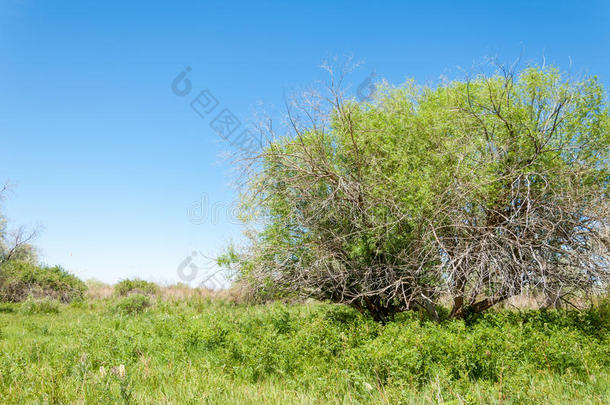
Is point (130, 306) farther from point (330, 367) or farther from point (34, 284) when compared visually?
point (330, 367)

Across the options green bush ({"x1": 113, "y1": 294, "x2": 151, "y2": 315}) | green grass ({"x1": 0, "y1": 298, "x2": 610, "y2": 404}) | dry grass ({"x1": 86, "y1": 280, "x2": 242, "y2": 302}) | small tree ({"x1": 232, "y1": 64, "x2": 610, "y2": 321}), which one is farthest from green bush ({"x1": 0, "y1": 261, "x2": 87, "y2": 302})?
small tree ({"x1": 232, "y1": 64, "x2": 610, "y2": 321})

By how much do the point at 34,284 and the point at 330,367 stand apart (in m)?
22.7

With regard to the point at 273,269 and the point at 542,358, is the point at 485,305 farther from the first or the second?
the point at 273,269

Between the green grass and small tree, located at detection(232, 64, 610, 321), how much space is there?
4.07ft

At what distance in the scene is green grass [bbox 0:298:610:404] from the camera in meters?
4.71

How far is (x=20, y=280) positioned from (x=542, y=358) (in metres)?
25.4

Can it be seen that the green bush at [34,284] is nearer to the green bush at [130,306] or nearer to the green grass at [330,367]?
the green bush at [130,306]

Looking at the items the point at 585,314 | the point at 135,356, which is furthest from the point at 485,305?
the point at 135,356

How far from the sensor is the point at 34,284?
22.6 metres

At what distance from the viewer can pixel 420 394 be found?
4.91 metres

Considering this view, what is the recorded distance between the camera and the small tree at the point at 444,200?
27.7 feet

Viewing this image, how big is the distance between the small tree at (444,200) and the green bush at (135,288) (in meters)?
16.2

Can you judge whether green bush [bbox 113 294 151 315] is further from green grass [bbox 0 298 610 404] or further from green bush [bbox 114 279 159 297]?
green grass [bbox 0 298 610 404]

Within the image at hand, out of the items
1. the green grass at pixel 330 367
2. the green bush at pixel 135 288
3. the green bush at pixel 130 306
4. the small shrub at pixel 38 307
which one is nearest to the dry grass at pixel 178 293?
the green bush at pixel 135 288
